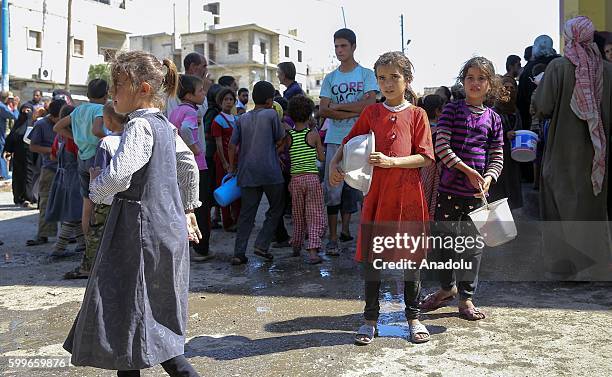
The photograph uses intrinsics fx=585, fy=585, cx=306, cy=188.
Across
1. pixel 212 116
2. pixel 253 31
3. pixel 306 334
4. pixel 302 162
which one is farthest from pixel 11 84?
pixel 306 334

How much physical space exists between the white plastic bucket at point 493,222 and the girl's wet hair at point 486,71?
31.5 inches

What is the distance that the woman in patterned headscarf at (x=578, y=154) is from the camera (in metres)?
4.71

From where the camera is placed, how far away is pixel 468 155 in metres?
3.92

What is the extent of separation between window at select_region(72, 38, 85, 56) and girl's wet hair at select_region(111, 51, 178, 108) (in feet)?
116

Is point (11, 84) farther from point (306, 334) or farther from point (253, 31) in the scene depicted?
point (306, 334)

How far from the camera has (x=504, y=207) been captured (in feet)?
12.4

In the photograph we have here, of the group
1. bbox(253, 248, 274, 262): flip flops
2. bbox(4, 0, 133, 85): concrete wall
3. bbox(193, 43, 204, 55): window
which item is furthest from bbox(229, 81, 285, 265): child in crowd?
bbox(193, 43, 204, 55): window

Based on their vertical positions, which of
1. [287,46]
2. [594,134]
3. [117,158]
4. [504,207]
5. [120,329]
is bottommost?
[120,329]

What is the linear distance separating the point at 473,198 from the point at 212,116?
421cm

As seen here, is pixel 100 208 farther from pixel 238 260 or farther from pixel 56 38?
pixel 56 38

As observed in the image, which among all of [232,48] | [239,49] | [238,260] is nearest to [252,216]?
[238,260]

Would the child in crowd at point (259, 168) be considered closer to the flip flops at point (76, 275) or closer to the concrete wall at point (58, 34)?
the flip flops at point (76, 275)

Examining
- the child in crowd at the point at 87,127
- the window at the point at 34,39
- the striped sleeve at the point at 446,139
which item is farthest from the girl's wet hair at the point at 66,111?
the window at the point at 34,39

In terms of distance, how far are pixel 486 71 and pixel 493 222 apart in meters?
1.01
